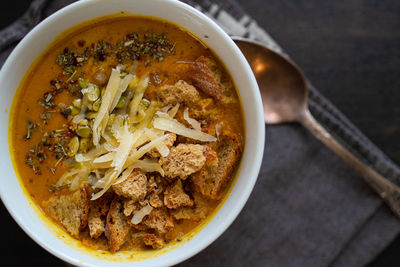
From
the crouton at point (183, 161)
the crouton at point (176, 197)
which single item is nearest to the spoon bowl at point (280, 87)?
the crouton at point (183, 161)

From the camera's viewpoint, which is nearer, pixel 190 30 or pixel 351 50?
pixel 190 30

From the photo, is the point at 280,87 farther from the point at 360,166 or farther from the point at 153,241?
the point at 153,241

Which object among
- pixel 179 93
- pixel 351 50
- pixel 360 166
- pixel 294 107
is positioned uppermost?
pixel 351 50

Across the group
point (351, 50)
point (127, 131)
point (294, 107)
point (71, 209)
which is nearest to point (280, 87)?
point (294, 107)

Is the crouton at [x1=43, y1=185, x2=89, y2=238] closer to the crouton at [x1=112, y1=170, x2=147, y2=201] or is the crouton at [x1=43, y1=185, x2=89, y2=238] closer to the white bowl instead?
the white bowl

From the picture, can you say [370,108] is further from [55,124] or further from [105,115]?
[55,124]
